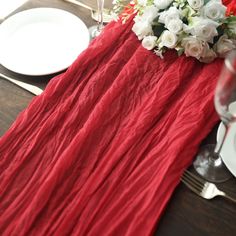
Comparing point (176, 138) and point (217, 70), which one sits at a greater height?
point (217, 70)

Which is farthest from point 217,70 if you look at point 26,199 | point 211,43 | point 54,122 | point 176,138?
point 26,199

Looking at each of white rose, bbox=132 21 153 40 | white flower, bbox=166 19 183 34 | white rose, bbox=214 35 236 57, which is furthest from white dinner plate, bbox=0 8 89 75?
white rose, bbox=214 35 236 57

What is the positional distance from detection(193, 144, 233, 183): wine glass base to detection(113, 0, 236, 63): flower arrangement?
→ 0.83 ft

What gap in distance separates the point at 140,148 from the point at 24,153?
24 cm

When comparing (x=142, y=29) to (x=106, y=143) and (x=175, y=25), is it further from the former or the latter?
(x=106, y=143)

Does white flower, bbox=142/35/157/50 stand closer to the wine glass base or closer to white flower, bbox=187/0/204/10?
white flower, bbox=187/0/204/10

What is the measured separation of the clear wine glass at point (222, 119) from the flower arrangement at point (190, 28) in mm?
143

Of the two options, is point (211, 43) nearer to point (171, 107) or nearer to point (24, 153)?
point (171, 107)

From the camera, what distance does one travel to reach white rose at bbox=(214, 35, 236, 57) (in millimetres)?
781

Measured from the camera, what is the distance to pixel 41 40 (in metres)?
0.92

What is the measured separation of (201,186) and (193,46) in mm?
339

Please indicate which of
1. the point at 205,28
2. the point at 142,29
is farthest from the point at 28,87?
the point at 205,28

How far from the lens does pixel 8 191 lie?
0.63 metres

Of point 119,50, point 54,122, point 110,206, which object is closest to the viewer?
point 110,206
